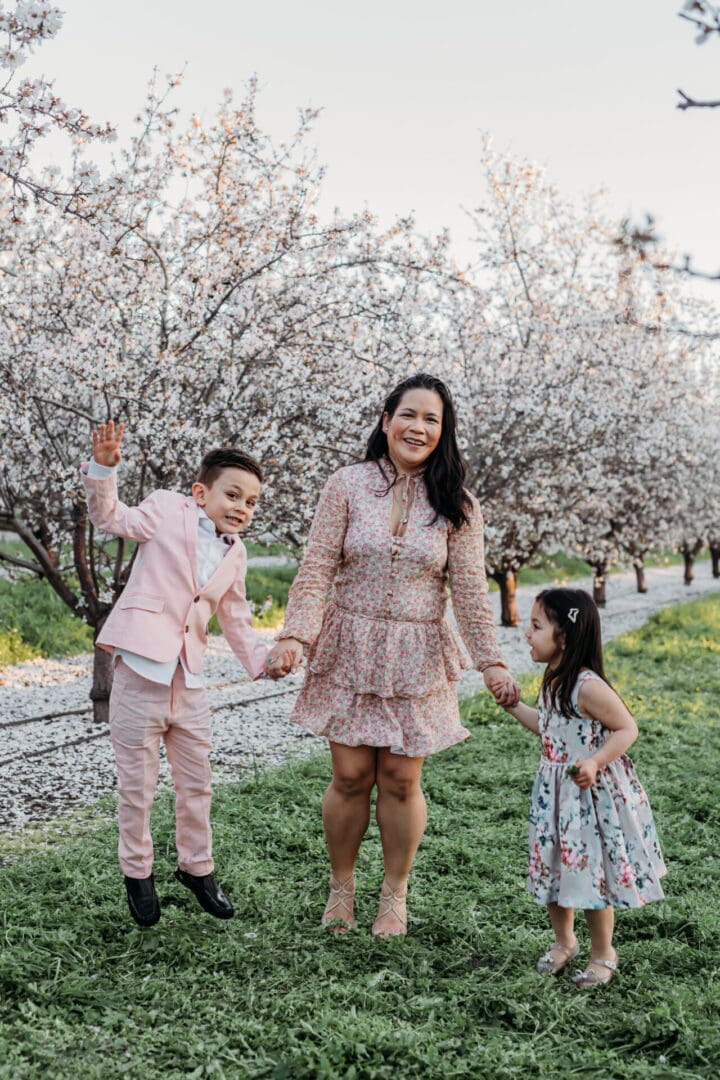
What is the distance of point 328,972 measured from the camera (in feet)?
10.1

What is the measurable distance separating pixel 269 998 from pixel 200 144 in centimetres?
587

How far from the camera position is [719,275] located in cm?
288

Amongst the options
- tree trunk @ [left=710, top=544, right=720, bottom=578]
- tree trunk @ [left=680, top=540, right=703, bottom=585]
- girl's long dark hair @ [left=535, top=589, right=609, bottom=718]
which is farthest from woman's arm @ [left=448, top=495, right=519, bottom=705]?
tree trunk @ [left=710, top=544, right=720, bottom=578]

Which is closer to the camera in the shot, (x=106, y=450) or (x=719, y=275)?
(x=719, y=275)

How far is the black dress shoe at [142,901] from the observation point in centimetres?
330

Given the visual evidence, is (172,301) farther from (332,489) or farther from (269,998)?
(269,998)

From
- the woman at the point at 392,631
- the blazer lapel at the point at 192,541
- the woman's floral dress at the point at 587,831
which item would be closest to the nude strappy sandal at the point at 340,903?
the woman at the point at 392,631

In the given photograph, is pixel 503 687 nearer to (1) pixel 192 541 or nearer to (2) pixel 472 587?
(2) pixel 472 587

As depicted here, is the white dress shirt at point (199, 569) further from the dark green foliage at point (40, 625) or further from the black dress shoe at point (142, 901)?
the dark green foliage at point (40, 625)

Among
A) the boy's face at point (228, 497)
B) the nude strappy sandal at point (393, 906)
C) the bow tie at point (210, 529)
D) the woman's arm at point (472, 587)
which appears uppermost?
the boy's face at point (228, 497)

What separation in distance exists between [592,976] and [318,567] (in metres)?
1.62

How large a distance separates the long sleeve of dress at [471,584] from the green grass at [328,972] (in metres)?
1.05

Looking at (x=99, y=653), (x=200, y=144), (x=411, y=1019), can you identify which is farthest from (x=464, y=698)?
(x=411, y=1019)

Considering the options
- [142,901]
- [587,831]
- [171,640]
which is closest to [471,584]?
[587,831]
